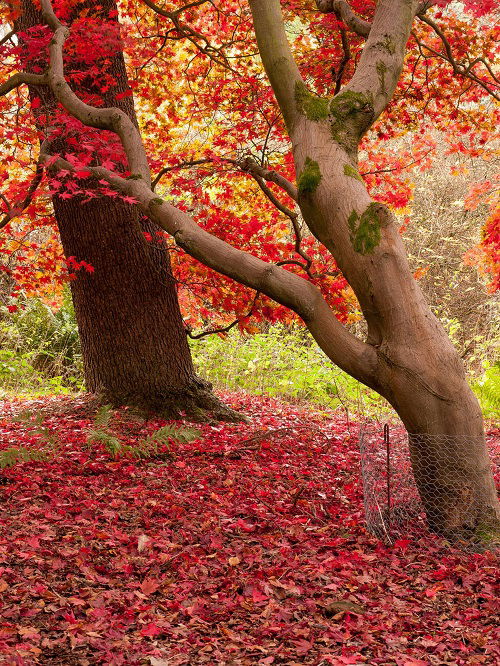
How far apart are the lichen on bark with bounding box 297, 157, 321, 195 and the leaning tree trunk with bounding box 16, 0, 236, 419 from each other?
2.47 m

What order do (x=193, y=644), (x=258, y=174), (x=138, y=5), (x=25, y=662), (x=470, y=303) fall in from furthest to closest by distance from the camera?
(x=470, y=303), (x=138, y=5), (x=258, y=174), (x=193, y=644), (x=25, y=662)

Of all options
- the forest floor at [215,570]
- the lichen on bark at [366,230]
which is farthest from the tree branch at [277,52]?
the forest floor at [215,570]

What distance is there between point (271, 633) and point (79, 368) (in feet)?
31.4

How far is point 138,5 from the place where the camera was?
8.91 meters

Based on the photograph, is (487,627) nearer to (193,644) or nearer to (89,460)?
(193,644)

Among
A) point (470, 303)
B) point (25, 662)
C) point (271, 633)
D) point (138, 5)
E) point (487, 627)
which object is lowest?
point (487, 627)

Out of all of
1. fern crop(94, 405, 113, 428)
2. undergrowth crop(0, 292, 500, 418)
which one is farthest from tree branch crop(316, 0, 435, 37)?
undergrowth crop(0, 292, 500, 418)

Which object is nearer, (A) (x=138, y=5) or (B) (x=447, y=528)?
(B) (x=447, y=528)

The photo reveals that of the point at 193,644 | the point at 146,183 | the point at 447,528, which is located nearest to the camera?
the point at 193,644

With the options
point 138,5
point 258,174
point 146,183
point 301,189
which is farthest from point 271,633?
point 138,5

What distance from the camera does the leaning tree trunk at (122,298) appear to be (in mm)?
6680

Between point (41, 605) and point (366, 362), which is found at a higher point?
point (366, 362)

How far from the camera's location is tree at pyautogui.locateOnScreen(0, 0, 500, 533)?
4.33 meters

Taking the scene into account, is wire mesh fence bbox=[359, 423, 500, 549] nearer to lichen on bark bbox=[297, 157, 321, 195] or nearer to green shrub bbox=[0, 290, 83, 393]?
lichen on bark bbox=[297, 157, 321, 195]
